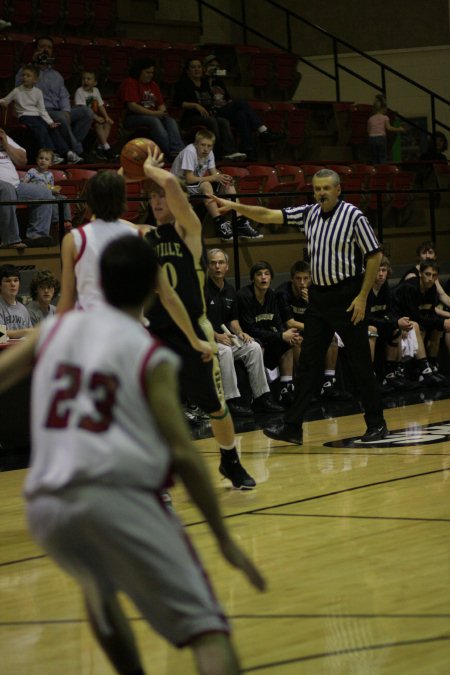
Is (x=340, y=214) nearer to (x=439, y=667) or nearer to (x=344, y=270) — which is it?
(x=344, y=270)

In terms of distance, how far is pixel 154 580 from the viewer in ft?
8.05

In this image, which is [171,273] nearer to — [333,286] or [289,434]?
[333,286]

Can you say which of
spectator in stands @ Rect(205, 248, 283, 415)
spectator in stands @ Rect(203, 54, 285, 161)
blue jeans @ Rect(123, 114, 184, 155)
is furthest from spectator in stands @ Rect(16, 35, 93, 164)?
spectator in stands @ Rect(205, 248, 283, 415)

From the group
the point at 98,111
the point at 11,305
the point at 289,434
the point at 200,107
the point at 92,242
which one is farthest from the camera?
the point at 200,107

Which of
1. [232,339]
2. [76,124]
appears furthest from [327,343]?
[76,124]

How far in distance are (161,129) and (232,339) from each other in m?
4.07

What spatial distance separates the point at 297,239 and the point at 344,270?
479cm

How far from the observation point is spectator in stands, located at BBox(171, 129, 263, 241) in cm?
1166

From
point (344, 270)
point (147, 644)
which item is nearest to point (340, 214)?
point (344, 270)

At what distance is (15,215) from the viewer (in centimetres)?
1010

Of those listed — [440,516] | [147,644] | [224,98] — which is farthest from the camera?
[224,98]

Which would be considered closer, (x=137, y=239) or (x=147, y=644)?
(x=137, y=239)

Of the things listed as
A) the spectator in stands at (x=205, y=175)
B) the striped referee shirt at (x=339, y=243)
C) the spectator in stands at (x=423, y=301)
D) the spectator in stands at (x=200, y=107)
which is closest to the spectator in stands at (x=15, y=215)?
the spectator in stands at (x=205, y=175)

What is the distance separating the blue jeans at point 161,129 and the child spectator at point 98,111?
26cm
